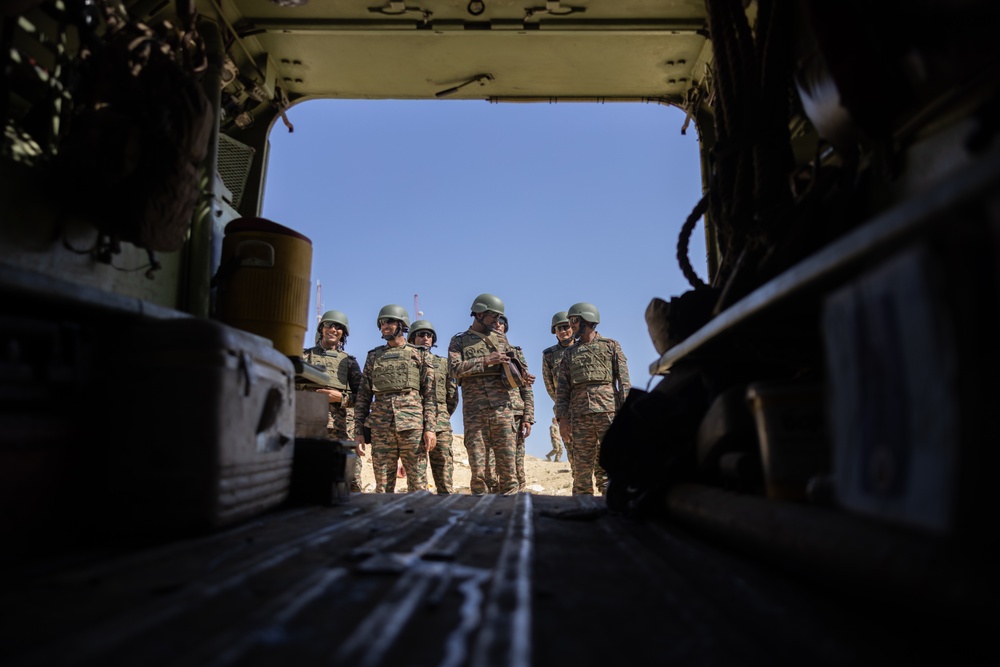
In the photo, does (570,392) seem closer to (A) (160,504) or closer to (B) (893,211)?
(A) (160,504)

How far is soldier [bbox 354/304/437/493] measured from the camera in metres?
6.99

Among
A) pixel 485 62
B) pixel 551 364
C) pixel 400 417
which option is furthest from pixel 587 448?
pixel 485 62

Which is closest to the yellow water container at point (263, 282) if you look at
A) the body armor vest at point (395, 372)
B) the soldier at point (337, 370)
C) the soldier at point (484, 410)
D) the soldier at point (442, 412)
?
the body armor vest at point (395, 372)

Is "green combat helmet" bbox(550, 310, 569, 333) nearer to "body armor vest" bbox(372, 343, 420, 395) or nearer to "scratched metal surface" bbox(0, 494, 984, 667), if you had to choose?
"body armor vest" bbox(372, 343, 420, 395)

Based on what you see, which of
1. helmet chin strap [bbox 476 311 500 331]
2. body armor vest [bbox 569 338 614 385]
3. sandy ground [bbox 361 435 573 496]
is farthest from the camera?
sandy ground [bbox 361 435 573 496]

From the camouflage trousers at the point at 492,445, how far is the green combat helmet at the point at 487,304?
1.25m

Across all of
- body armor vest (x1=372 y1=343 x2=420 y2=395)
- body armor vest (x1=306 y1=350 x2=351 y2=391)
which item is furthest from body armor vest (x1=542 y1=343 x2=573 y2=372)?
body armor vest (x1=306 y1=350 x2=351 y2=391)

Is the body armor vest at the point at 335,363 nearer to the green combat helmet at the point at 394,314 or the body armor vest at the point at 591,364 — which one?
the green combat helmet at the point at 394,314

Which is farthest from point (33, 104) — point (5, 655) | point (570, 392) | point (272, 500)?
point (570, 392)

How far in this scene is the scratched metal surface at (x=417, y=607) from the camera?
0.90 metres

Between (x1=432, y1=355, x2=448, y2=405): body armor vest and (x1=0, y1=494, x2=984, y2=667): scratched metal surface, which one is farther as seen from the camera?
(x1=432, y1=355, x2=448, y2=405): body armor vest

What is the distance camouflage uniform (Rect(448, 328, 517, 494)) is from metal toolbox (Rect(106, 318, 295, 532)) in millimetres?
5089

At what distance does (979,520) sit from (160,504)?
1.79m

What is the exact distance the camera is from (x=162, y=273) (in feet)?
9.20
